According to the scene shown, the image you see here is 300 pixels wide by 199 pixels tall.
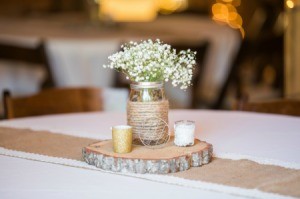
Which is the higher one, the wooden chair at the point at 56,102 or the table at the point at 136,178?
the wooden chair at the point at 56,102

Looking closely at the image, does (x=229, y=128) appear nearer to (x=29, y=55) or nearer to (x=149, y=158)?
(x=149, y=158)

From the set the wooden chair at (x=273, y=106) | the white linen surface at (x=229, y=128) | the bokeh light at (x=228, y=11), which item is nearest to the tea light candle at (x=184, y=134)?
the white linen surface at (x=229, y=128)

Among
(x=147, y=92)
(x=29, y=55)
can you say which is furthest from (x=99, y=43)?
(x=147, y=92)

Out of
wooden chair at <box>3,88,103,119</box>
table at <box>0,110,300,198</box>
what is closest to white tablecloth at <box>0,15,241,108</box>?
wooden chair at <box>3,88,103,119</box>

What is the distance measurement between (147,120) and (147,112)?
0.07 ft

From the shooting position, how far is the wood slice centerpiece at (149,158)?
4.41 feet

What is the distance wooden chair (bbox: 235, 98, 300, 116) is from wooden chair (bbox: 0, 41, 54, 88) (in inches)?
78.6

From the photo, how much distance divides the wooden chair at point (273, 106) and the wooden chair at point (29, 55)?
2.00m

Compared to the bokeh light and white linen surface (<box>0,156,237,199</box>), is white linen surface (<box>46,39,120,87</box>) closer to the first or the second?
white linen surface (<box>0,156,237,199</box>)

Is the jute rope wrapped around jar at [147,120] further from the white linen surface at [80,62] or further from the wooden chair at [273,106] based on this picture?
the white linen surface at [80,62]

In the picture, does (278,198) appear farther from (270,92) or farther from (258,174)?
(270,92)

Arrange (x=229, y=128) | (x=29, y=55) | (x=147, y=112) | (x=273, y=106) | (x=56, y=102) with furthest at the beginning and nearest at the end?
(x=29, y=55), (x=56, y=102), (x=273, y=106), (x=229, y=128), (x=147, y=112)

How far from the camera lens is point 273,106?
2.40 meters

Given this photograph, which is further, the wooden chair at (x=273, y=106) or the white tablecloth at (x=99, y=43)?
the white tablecloth at (x=99, y=43)
